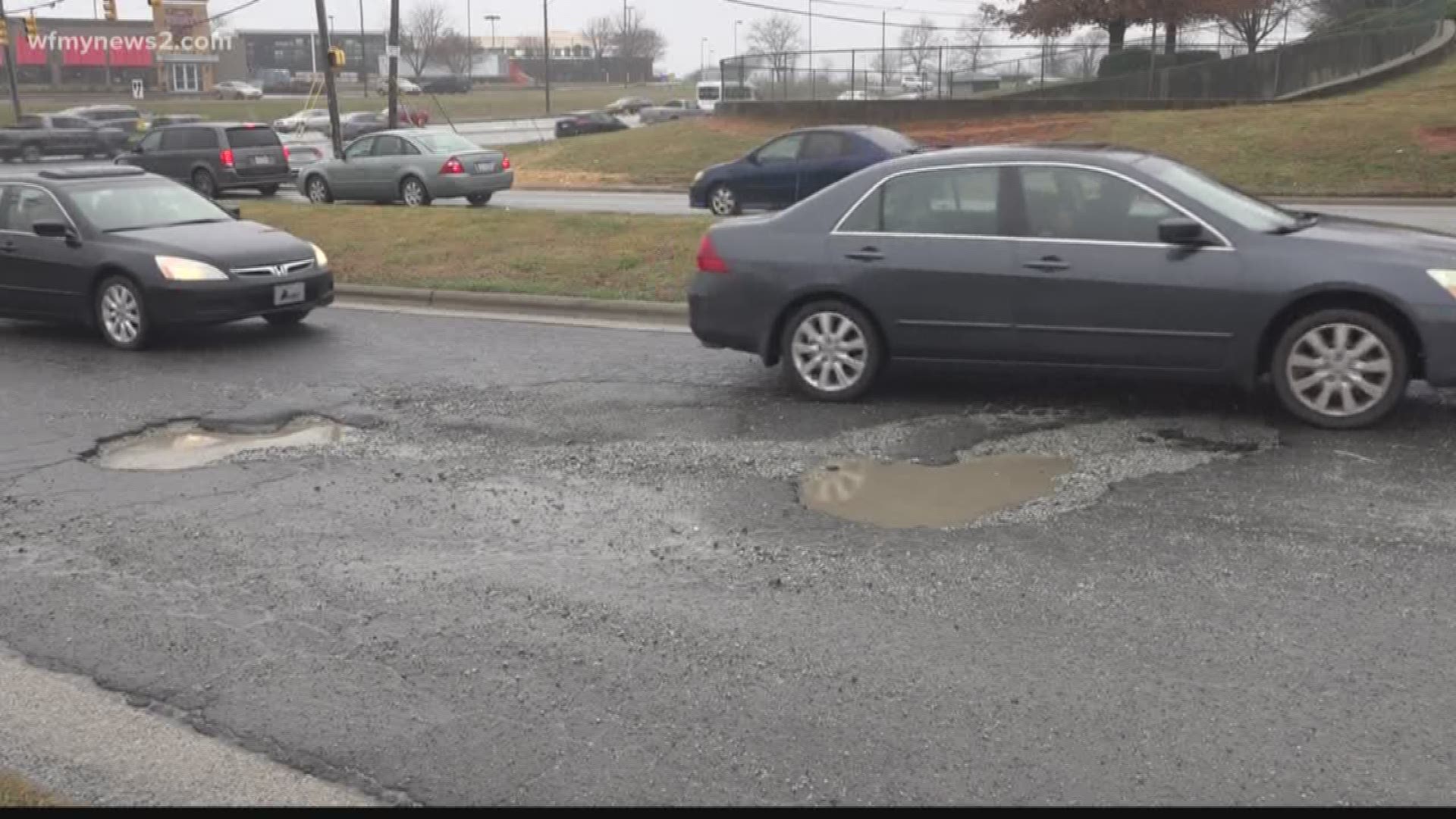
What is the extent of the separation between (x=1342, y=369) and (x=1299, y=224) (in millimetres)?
1104

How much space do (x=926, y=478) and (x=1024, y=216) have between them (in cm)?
207

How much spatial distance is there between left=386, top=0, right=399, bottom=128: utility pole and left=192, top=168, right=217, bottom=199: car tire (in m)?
5.76

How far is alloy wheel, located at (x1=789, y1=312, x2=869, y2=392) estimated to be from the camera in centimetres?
828

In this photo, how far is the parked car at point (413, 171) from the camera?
23.8 meters

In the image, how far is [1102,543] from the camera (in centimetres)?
562

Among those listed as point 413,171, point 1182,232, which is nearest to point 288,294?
point 1182,232

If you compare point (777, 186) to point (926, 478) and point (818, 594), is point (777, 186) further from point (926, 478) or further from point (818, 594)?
point (818, 594)

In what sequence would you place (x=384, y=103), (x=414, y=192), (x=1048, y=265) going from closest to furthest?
(x=1048, y=265)
(x=414, y=192)
(x=384, y=103)

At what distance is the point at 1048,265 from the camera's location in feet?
25.5

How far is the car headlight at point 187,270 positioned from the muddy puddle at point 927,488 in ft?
20.0

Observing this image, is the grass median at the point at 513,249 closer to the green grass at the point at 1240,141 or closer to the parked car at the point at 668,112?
the green grass at the point at 1240,141

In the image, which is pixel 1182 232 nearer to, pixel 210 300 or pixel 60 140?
pixel 210 300

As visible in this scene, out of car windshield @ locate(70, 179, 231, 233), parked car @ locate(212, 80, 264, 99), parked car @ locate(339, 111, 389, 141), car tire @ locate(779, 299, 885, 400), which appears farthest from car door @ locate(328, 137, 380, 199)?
parked car @ locate(212, 80, 264, 99)

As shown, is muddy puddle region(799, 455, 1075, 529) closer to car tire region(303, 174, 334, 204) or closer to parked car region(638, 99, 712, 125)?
car tire region(303, 174, 334, 204)
